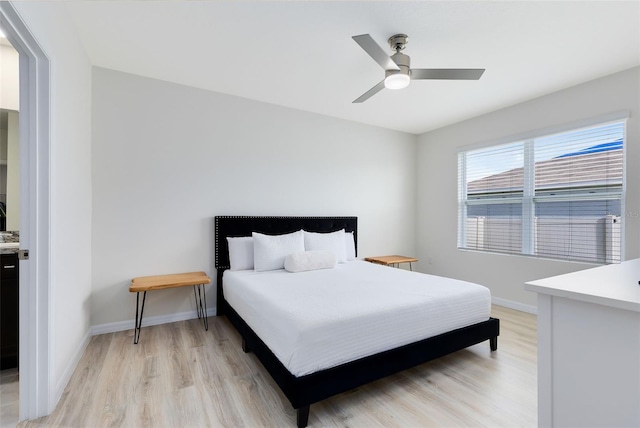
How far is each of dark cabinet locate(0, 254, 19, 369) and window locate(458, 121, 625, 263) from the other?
488 cm

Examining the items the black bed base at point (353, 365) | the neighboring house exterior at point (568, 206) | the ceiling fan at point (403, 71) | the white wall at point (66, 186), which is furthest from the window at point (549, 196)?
the white wall at point (66, 186)

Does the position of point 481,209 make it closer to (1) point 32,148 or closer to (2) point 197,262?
(2) point 197,262

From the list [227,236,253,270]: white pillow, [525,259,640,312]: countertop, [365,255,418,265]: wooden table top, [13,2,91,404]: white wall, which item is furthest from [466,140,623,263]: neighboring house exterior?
[13,2,91,404]: white wall

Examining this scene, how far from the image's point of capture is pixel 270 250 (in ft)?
10.3

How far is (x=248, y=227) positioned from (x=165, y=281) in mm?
1052

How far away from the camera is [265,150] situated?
3625mm

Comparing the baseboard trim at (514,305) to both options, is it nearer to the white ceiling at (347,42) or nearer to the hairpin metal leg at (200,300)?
the white ceiling at (347,42)

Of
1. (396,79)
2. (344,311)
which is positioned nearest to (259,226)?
(344,311)

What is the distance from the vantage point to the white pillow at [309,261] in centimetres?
304

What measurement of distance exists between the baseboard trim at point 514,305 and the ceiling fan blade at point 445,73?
9.12 feet

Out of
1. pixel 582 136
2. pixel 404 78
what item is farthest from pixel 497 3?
pixel 582 136

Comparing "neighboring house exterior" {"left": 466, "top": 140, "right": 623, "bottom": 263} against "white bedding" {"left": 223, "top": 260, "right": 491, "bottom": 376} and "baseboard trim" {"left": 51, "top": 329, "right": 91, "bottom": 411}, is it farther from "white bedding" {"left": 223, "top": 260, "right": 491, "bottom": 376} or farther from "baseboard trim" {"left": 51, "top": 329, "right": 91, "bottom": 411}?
"baseboard trim" {"left": 51, "top": 329, "right": 91, "bottom": 411}

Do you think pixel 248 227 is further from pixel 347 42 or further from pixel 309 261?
pixel 347 42

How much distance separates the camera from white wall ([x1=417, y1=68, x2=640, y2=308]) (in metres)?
2.75
